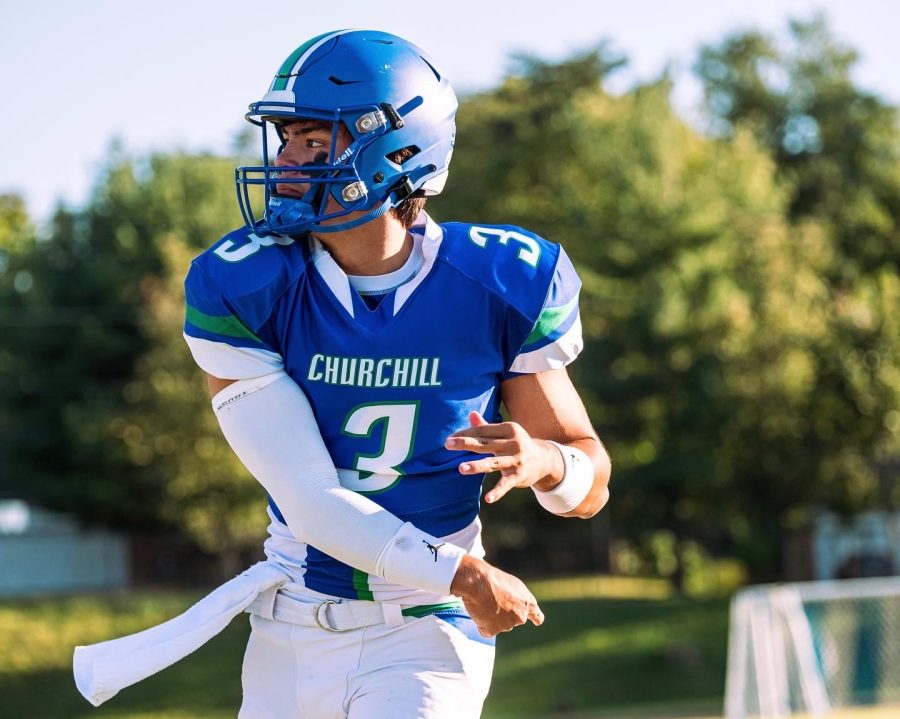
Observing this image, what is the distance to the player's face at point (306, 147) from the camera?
3557mm

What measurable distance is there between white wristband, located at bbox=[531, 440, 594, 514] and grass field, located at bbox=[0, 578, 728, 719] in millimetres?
19413

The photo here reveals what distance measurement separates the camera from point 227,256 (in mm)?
3484

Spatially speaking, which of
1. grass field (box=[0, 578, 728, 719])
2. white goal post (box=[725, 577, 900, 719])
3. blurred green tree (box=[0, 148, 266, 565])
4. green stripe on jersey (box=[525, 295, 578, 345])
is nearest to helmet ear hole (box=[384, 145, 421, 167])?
green stripe on jersey (box=[525, 295, 578, 345])

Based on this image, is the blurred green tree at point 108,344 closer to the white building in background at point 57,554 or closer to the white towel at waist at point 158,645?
the white building in background at point 57,554

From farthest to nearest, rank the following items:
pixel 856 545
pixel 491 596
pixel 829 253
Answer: pixel 829 253 < pixel 856 545 < pixel 491 596

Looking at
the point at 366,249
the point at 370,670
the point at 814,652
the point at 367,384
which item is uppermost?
the point at 366,249

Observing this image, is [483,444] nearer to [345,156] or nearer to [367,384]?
[367,384]

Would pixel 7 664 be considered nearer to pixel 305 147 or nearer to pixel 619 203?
pixel 619 203

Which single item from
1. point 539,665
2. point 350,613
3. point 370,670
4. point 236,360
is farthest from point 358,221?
point 539,665

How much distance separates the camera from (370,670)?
3443 millimetres

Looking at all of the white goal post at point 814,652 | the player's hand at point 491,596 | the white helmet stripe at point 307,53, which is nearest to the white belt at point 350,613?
the player's hand at point 491,596

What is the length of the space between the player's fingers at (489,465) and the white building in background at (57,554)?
134ft

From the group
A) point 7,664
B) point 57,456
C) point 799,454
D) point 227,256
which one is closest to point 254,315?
point 227,256

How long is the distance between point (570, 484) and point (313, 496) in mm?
612
